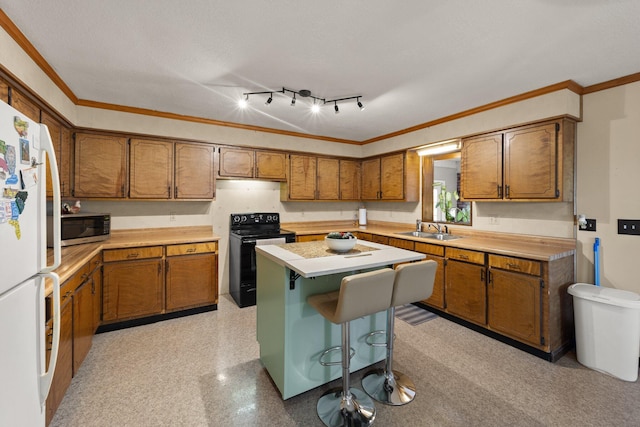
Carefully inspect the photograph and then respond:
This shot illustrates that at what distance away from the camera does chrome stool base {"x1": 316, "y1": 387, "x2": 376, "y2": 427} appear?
181 cm

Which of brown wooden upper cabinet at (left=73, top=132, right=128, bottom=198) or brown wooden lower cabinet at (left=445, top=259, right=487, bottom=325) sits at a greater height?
brown wooden upper cabinet at (left=73, top=132, right=128, bottom=198)

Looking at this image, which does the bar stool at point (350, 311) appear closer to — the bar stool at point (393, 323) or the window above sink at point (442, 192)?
the bar stool at point (393, 323)

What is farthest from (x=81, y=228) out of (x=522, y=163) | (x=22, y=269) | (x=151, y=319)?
(x=522, y=163)

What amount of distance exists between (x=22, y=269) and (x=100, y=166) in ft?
9.29

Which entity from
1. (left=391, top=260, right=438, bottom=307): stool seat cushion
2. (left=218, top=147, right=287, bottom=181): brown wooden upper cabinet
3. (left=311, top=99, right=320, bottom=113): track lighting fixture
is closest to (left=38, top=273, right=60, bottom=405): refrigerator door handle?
(left=391, top=260, right=438, bottom=307): stool seat cushion

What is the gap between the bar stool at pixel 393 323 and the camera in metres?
1.92

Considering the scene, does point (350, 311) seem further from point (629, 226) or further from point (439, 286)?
point (629, 226)

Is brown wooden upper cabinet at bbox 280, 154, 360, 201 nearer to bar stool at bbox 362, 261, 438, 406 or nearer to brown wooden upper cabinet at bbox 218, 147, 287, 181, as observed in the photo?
brown wooden upper cabinet at bbox 218, 147, 287, 181

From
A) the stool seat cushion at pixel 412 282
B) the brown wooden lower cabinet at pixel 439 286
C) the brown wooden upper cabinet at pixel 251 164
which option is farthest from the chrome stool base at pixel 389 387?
the brown wooden upper cabinet at pixel 251 164

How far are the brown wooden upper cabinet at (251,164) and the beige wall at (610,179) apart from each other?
3.61 metres

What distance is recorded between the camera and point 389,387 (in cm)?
212

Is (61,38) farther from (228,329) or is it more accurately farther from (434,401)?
(434,401)

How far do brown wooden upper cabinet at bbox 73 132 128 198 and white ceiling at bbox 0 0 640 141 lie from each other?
1.59ft

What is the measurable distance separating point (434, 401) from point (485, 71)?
2.68 metres
